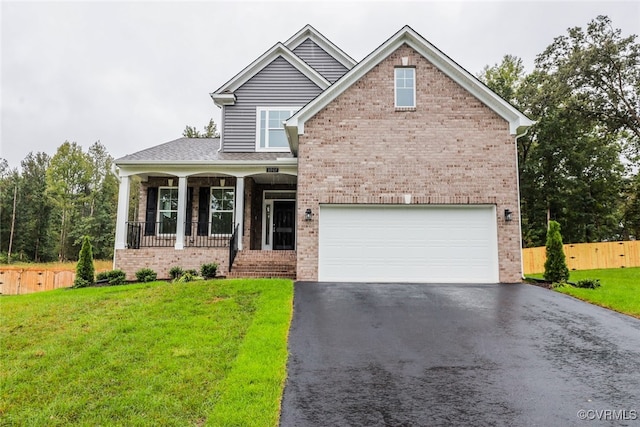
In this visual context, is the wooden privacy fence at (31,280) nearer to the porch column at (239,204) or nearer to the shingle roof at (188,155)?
the shingle roof at (188,155)

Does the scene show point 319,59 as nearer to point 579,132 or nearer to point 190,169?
point 190,169

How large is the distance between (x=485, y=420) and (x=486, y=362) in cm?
161

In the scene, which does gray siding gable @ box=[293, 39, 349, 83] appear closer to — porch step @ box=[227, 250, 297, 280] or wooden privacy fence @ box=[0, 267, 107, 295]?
porch step @ box=[227, 250, 297, 280]

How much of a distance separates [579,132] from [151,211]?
2588cm

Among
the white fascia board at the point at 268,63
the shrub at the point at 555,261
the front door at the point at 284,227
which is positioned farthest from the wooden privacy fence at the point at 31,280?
the shrub at the point at 555,261

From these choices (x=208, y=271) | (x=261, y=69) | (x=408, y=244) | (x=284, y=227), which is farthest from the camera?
(x=261, y=69)

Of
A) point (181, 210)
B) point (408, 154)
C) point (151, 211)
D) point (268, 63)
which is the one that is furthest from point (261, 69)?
point (408, 154)

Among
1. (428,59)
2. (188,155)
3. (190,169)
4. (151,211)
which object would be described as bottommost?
(151,211)

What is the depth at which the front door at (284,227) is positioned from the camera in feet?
49.3

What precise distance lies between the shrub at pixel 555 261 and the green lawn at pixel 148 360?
761 cm

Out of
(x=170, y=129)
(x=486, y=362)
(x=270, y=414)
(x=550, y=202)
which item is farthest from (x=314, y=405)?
(x=170, y=129)

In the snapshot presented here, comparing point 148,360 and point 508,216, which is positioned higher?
point 508,216

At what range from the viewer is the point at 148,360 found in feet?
17.0

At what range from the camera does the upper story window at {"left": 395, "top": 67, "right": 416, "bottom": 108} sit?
11.4 metres
